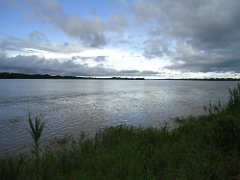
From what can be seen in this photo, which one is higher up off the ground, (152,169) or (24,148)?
(152,169)

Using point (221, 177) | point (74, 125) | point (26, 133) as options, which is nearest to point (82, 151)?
point (221, 177)

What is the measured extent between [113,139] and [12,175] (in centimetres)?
559

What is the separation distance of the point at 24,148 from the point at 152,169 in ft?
27.6

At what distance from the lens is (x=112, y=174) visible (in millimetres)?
6875

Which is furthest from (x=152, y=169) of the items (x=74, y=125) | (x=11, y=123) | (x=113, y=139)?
(x=11, y=123)

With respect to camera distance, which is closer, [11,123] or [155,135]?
[155,135]

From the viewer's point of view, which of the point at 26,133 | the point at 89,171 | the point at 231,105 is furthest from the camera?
the point at 231,105

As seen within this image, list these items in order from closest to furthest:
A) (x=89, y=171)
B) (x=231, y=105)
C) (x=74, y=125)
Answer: (x=89, y=171), (x=231, y=105), (x=74, y=125)

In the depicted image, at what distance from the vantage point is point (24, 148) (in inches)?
512

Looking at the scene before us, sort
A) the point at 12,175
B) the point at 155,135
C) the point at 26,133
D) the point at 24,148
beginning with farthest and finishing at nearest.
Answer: the point at 26,133 < the point at 24,148 < the point at 155,135 < the point at 12,175

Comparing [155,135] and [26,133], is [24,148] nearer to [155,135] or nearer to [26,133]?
[26,133]

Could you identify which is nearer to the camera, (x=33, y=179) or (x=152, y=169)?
(x=33, y=179)

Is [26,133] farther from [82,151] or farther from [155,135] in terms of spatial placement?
[155,135]

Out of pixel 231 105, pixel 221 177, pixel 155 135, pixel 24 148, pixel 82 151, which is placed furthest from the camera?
pixel 231 105
